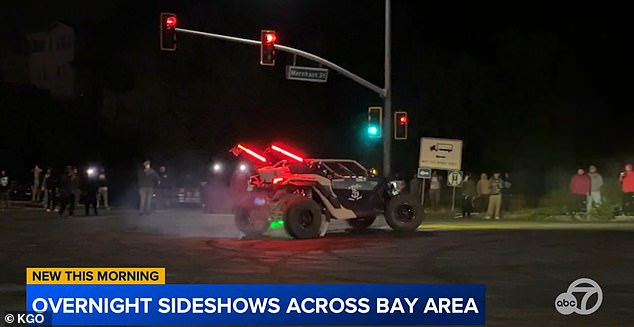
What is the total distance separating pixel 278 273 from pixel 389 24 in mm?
17391

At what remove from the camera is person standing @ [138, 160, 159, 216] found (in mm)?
27584

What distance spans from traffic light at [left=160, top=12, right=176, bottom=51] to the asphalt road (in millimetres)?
6027

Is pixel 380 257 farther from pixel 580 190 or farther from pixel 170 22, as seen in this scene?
pixel 580 190

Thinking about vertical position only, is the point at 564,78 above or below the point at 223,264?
above

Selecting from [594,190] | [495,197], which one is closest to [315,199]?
[495,197]

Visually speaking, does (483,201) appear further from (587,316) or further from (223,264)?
(587,316)

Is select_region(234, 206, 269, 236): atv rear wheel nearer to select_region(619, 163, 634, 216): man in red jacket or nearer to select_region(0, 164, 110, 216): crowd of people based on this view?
select_region(0, 164, 110, 216): crowd of people

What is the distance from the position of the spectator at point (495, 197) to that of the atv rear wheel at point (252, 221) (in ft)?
33.4

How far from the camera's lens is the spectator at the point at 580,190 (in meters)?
29.0

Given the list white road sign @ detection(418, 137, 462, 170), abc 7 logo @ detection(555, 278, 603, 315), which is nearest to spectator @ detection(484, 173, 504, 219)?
white road sign @ detection(418, 137, 462, 170)

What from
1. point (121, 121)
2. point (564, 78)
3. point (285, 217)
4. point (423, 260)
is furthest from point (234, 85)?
point (423, 260)

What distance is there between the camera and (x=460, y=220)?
2817 cm

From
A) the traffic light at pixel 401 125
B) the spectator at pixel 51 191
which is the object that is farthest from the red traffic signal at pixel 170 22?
the traffic light at pixel 401 125

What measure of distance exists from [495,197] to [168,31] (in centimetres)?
1145
